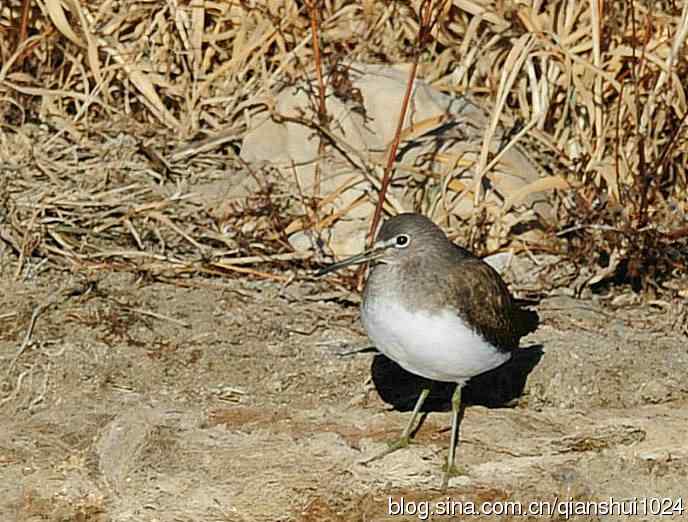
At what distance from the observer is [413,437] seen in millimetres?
4633

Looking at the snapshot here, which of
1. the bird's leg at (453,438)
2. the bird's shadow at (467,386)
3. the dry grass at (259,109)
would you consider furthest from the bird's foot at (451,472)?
the dry grass at (259,109)

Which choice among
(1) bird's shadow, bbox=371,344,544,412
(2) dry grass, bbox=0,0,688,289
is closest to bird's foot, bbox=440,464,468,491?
(1) bird's shadow, bbox=371,344,544,412

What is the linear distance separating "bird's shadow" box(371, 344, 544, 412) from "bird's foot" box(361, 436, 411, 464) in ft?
1.71

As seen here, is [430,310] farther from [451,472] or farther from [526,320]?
[526,320]

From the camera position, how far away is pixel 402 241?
4.49 m

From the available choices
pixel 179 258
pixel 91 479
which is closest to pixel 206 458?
pixel 91 479

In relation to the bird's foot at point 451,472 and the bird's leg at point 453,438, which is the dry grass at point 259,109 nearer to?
the bird's leg at point 453,438

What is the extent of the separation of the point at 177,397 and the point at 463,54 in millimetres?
2669

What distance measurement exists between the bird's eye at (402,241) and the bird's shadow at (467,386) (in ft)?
2.54

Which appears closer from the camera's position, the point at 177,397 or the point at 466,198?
the point at 177,397

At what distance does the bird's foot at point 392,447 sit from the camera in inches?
174

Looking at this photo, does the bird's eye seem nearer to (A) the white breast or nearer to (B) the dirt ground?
(A) the white breast

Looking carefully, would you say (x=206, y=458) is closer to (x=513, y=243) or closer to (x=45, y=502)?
(x=45, y=502)

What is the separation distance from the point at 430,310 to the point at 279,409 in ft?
2.56
